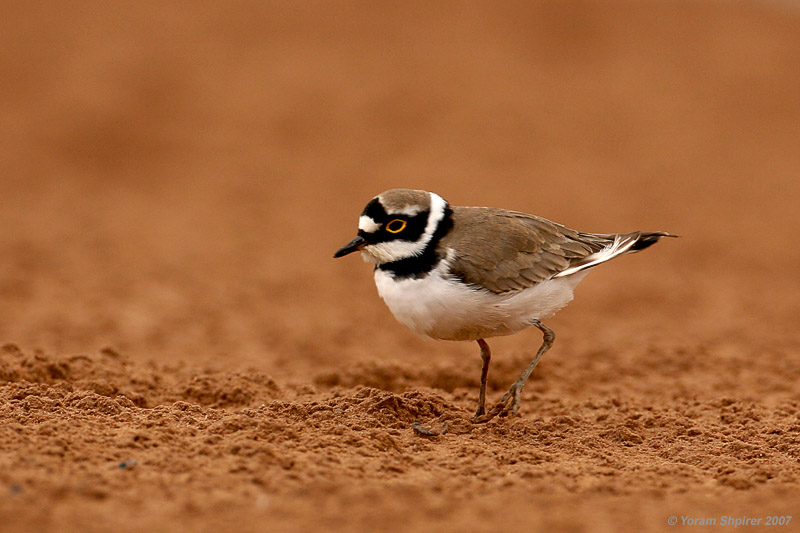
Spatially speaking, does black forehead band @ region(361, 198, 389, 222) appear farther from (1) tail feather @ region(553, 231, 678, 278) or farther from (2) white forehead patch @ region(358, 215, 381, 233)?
(1) tail feather @ region(553, 231, 678, 278)

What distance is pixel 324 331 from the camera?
32.6 feet

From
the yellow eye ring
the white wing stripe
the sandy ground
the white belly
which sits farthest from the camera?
the white wing stripe

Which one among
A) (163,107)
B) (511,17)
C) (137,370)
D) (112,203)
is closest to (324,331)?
(137,370)

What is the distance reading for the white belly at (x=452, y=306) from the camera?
227 inches

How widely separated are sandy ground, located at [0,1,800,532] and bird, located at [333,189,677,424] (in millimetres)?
715

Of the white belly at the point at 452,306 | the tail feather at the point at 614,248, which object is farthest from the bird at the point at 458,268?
the tail feather at the point at 614,248

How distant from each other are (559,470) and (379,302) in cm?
638

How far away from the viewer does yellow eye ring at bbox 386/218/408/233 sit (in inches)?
234

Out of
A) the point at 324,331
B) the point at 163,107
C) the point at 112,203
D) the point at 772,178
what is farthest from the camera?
the point at 163,107

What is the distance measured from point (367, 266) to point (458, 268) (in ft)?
24.2

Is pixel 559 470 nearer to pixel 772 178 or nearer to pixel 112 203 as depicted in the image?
pixel 112 203

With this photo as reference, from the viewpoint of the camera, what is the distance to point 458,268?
589 centimetres

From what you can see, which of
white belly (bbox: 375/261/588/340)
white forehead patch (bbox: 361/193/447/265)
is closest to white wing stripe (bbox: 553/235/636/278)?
white belly (bbox: 375/261/588/340)

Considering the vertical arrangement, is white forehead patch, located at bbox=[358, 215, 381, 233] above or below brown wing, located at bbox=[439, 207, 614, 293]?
above
